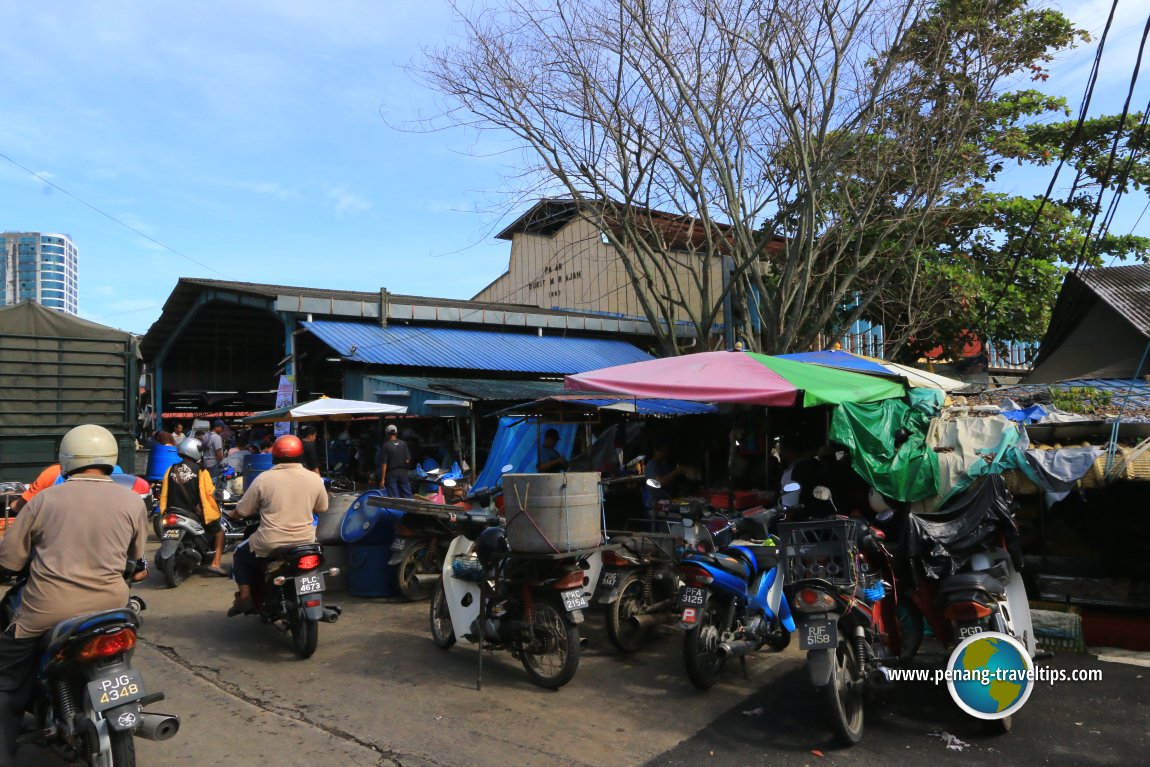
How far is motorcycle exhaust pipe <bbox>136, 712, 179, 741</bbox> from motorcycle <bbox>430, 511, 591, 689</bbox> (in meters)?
2.27

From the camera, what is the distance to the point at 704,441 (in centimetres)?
1116

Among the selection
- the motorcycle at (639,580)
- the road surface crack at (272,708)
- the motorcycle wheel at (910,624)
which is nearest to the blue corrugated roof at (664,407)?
the motorcycle at (639,580)

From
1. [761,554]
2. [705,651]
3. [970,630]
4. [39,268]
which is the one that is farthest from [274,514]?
[39,268]

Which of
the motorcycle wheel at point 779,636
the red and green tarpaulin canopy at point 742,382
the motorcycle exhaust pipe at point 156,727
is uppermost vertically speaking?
the red and green tarpaulin canopy at point 742,382

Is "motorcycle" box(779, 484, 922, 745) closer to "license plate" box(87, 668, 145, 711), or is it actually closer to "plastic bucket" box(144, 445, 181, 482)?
"license plate" box(87, 668, 145, 711)

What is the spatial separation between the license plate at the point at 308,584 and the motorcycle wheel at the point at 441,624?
0.93 metres

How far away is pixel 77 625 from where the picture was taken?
362 cm

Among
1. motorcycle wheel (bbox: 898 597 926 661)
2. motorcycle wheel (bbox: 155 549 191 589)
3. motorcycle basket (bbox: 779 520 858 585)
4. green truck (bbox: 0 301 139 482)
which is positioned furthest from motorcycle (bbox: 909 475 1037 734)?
green truck (bbox: 0 301 139 482)

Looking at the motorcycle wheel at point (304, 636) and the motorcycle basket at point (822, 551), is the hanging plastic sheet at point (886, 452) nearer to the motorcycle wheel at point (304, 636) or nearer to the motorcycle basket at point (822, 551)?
the motorcycle basket at point (822, 551)

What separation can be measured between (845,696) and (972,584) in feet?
3.21

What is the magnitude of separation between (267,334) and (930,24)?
18.7 metres

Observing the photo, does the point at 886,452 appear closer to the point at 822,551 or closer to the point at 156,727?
the point at 822,551

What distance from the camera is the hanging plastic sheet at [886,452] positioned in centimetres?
675

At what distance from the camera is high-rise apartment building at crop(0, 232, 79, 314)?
94.7 feet
